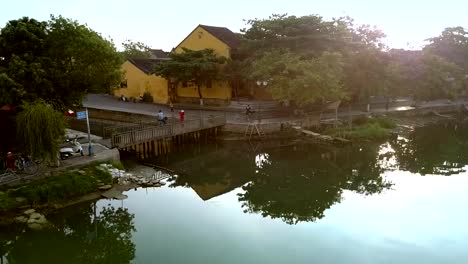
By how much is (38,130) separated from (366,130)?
83.2ft

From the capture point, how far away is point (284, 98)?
1325 inches

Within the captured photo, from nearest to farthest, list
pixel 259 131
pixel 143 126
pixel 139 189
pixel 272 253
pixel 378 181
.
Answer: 1. pixel 272 253
2. pixel 139 189
3. pixel 378 181
4. pixel 143 126
5. pixel 259 131

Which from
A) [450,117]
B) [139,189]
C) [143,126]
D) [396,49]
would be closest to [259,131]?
[143,126]

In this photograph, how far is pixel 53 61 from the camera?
20.2 metres

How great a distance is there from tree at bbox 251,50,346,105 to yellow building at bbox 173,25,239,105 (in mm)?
7842

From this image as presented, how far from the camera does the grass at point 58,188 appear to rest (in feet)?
55.5

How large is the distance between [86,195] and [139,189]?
283 centimetres

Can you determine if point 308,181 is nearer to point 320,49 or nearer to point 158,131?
point 158,131

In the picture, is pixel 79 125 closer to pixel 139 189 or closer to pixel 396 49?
pixel 139 189

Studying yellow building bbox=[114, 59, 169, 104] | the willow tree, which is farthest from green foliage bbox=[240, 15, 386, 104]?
the willow tree

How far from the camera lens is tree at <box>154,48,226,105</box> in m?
38.2

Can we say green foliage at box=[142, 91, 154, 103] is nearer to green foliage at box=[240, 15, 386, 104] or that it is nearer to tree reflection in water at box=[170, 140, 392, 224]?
green foliage at box=[240, 15, 386, 104]

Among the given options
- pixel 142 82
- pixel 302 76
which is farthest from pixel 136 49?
pixel 302 76

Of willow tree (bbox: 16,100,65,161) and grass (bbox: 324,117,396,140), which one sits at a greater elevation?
willow tree (bbox: 16,100,65,161)
